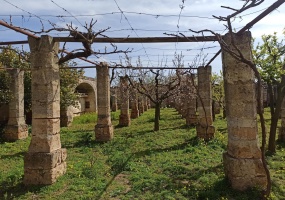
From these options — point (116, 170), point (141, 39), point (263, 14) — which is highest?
point (141, 39)

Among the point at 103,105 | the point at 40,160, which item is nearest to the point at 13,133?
the point at 103,105

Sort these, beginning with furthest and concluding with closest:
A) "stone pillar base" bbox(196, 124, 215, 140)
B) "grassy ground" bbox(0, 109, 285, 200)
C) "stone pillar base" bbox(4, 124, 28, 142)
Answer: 1. "stone pillar base" bbox(4, 124, 28, 142)
2. "stone pillar base" bbox(196, 124, 215, 140)
3. "grassy ground" bbox(0, 109, 285, 200)

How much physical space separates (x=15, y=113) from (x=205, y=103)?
9.00 m

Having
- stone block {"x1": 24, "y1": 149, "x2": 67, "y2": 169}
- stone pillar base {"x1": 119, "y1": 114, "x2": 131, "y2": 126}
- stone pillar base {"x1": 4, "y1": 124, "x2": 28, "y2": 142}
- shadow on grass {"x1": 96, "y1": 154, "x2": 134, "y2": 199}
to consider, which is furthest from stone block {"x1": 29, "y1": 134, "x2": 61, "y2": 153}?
stone pillar base {"x1": 119, "y1": 114, "x2": 131, "y2": 126}

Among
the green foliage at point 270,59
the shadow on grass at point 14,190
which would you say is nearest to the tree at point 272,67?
the green foliage at point 270,59

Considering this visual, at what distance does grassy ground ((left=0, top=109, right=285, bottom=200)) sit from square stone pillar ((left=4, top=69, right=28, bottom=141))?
1988 millimetres

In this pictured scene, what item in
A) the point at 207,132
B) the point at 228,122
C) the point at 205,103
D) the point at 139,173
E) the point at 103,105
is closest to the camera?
the point at 228,122

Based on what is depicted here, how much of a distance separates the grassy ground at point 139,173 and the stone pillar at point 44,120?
12.3 inches

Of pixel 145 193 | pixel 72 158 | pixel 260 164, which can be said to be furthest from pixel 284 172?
pixel 72 158

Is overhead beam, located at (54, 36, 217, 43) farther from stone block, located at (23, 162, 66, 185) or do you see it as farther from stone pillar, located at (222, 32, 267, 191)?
stone block, located at (23, 162, 66, 185)

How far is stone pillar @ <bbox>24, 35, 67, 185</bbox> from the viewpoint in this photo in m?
6.48

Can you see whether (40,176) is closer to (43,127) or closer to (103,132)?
(43,127)

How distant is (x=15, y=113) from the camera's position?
1336 cm

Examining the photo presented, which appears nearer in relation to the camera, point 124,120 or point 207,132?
point 207,132
